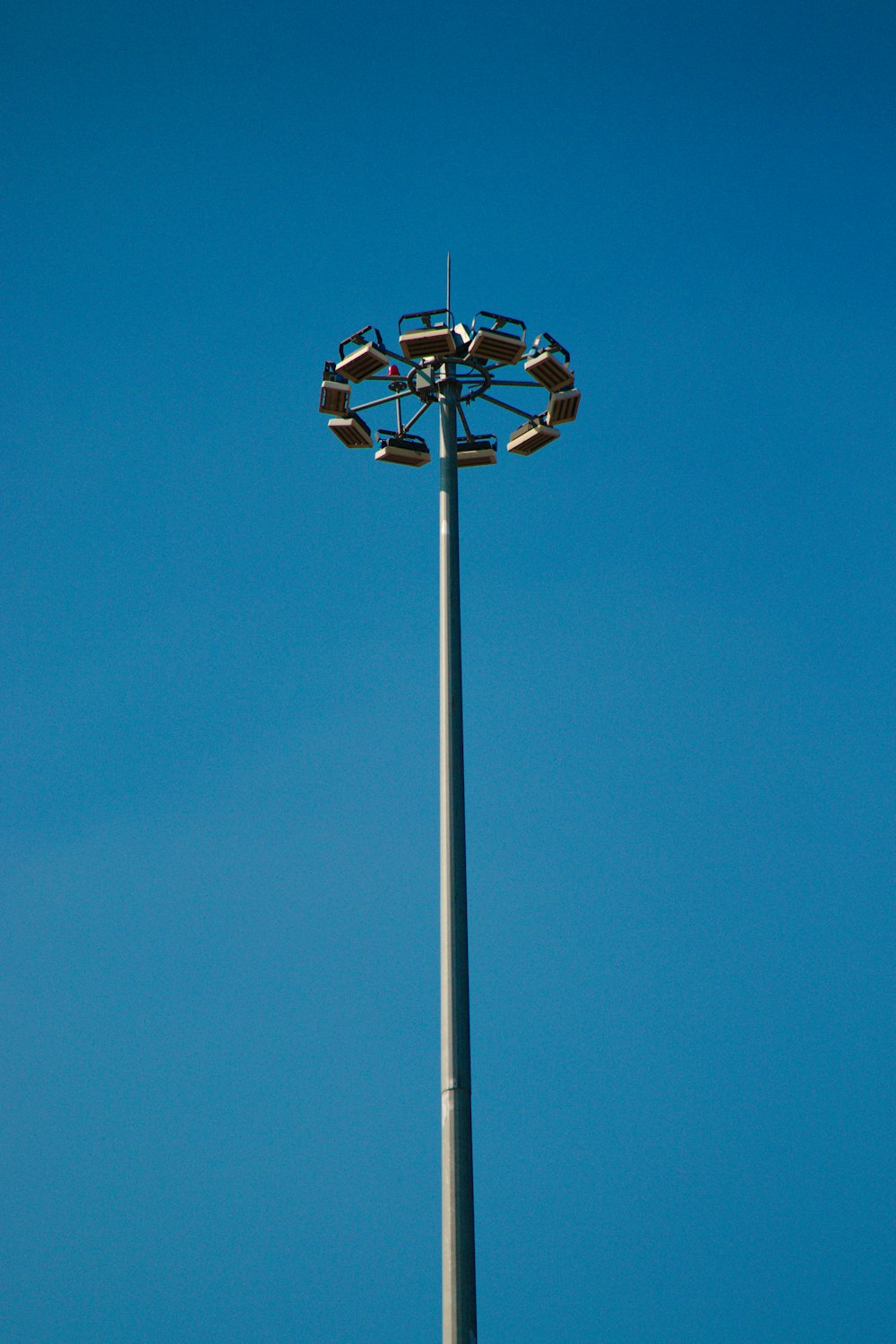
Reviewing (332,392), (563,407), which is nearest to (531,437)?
(563,407)

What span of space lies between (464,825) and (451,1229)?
10.7 feet

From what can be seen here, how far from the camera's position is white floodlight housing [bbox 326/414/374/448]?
1592 cm

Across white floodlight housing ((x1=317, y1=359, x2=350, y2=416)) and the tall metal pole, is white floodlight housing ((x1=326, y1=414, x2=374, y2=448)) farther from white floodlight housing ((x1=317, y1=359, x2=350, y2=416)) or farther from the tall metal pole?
the tall metal pole

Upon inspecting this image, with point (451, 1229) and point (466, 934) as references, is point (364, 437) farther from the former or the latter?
point (451, 1229)

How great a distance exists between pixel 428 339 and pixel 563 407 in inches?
75.1

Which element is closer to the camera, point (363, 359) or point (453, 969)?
point (453, 969)

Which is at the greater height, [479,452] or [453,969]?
[479,452]

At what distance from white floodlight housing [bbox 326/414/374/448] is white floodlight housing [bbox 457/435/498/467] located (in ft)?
3.59

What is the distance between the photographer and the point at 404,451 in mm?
15789

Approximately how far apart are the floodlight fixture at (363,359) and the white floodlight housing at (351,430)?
656mm

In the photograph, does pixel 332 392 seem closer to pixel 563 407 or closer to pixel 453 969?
pixel 563 407

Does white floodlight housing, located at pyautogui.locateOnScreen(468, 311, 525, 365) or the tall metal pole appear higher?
white floodlight housing, located at pyautogui.locateOnScreen(468, 311, 525, 365)

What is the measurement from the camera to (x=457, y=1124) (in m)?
10.6

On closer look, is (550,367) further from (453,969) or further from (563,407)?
(453,969)
